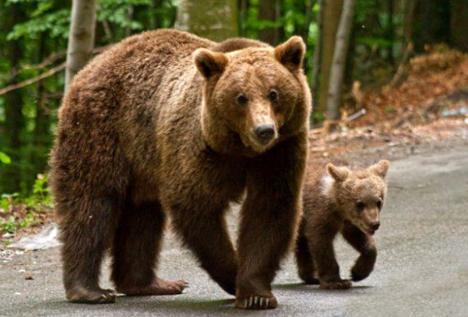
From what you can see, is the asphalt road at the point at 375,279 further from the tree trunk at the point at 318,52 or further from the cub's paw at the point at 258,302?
the tree trunk at the point at 318,52

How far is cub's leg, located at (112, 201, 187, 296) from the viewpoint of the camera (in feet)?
27.2

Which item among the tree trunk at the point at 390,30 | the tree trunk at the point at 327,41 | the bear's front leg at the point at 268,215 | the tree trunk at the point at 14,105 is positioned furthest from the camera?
the tree trunk at the point at 390,30

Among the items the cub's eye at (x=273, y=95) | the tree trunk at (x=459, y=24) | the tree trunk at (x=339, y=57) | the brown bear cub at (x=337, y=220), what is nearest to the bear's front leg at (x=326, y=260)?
the brown bear cub at (x=337, y=220)

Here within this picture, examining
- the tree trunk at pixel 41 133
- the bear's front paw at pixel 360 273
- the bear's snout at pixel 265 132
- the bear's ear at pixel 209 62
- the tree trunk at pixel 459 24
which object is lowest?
the tree trunk at pixel 41 133

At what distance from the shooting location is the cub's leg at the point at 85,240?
7793 millimetres

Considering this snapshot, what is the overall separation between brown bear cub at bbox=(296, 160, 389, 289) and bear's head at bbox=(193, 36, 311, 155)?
4.27 feet

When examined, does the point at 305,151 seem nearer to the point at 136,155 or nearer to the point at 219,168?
the point at 219,168

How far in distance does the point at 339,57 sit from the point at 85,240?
1213 centimetres

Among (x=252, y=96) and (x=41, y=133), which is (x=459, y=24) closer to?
(x=41, y=133)

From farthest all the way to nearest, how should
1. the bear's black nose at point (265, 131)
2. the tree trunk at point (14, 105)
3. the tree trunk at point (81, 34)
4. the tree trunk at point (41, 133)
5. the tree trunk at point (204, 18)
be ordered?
the tree trunk at point (14, 105), the tree trunk at point (41, 133), the tree trunk at point (204, 18), the tree trunk at point (81, 34), the bear's black nose at point (265, 131)

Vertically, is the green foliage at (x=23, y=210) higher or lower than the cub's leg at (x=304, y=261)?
lower

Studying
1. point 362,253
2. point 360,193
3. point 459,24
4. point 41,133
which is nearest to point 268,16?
point 459,24

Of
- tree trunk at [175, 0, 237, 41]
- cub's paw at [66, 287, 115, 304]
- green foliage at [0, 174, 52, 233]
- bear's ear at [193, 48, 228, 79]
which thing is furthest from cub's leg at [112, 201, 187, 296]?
tree trunk at [175, 0, 237, 41]

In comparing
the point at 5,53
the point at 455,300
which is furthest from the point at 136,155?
the point at 5,53
